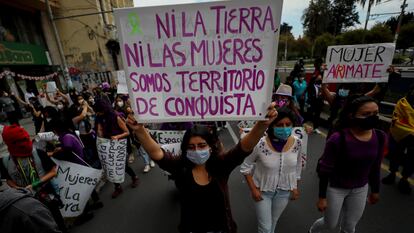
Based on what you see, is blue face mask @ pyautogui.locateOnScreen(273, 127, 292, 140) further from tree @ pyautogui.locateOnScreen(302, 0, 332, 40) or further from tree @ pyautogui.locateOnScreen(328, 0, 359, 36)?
tree @ pyautogui.locateOnScreen(328, 0, 359, 36)

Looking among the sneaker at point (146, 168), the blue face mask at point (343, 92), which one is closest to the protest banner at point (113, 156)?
the sneaker at point (146, 168)

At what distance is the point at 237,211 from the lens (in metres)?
3.10

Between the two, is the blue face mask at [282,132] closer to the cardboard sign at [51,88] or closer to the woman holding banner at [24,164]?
the woman holding banner at [24,164]

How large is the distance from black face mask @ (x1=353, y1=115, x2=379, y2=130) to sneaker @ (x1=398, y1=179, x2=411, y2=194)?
2.38m

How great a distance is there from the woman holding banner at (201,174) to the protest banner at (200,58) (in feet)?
0.62

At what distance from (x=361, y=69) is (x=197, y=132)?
10.9ft

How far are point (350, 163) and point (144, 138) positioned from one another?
70.8 inches

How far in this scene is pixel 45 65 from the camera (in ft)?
46.7

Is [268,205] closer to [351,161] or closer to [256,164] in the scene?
[256,164]

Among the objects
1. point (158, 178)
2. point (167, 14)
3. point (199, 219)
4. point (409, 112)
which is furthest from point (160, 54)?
point (409, 112)

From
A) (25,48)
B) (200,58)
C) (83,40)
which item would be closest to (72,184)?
(200,58)

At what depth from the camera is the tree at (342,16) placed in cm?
5125

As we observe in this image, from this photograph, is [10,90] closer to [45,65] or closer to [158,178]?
[45,65]

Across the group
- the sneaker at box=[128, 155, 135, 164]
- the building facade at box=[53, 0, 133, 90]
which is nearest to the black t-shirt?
the sneaker at box=[128, 155, 135, 164]
